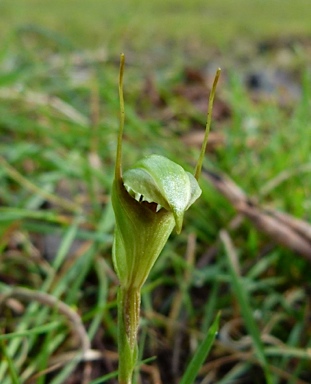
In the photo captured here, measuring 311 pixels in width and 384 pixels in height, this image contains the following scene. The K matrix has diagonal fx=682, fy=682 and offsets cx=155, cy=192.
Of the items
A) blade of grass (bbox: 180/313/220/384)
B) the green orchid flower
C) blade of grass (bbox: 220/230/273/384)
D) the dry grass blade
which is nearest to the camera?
the green orchid flower

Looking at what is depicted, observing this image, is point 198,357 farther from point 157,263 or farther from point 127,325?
point 157,263

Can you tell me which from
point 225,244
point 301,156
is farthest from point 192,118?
point 225,244

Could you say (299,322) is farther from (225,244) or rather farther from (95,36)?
(95,36)

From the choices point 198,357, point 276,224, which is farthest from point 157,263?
point 198,357

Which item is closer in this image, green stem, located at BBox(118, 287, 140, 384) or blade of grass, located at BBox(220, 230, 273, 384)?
green stem, located at BBox(118, 287, 140, 384)

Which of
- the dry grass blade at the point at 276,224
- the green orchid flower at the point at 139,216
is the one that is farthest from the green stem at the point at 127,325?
the dry grass blade at the point at 276,224

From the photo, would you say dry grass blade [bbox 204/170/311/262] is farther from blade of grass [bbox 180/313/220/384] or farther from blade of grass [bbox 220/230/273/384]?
blade of grass [bbox 180/313/220/384]

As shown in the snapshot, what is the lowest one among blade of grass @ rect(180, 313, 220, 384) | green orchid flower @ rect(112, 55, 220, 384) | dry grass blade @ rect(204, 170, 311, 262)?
blade of grass @ rect(180, 313, 220, 384)

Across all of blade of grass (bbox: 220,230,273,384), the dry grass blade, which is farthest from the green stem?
the dry grass blade
